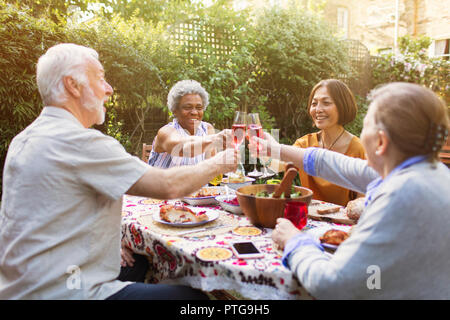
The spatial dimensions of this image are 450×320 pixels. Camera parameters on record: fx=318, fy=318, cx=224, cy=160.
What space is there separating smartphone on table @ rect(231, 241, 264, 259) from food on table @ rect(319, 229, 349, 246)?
1.00 ft

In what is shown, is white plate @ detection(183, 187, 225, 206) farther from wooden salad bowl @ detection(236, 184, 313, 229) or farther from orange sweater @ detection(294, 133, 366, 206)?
orange sweater @ detection(294, 133, 366, 206)

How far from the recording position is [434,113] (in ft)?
3.60

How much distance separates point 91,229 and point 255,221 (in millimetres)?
854

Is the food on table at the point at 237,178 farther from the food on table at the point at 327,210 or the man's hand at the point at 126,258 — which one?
the man's hand at the point at 126,258

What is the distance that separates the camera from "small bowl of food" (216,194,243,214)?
6.78 feet

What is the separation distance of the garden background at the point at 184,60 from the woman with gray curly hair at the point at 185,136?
1.56m

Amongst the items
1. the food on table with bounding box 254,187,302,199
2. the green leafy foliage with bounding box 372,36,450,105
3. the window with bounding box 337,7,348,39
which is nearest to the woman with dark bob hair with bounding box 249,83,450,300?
the food on table with bounding box 254,187,302,199

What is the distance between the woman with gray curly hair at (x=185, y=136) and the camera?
2963 millimetres

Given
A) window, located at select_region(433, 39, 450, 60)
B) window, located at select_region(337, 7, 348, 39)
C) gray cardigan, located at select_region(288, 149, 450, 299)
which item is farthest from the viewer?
window, located at select_region(337, 7, 348, 39)

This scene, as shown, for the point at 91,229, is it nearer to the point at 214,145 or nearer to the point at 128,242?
the point at 128,242

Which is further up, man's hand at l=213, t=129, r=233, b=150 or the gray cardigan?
man's hand at l=213, t=129, r=233, b=150

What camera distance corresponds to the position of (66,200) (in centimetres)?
143

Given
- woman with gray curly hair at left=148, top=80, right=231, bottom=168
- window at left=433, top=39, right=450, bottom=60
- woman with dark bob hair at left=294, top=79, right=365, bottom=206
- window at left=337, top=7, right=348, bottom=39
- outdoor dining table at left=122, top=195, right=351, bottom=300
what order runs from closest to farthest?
1. outdoor dining table at left=122, top=195, right=351, bottom=300
2. woman with gray curly hair at left=148, top=80, right=231, bottom=168
3. woman with dark bob hair at left=294, top=79, right=365, bottom=206
4. window at left=433, top=39, right=450, bottom=60
5. window at left=337, top=7, right=348, bottom=39

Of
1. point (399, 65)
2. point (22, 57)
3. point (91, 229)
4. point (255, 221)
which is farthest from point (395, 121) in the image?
point (399, 65)
